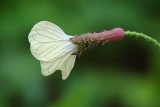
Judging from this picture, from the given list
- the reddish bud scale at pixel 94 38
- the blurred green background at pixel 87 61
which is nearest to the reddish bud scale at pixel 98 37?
the reddish bud scale at pixel 94 38

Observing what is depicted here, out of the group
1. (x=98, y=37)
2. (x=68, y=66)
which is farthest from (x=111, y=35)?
(x=68, y=66)

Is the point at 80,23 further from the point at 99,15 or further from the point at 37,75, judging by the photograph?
the point at 37,75

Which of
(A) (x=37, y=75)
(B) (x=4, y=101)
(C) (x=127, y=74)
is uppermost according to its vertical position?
(C) (x=127, y=74)

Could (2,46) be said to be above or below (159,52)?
below

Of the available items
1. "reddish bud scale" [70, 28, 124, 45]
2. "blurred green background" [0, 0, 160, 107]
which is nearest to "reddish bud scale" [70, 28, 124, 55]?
"reddish bud scale" [70, 28, 124, 45]

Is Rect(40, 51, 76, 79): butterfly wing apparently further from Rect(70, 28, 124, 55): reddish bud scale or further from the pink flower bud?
the pink flower bud

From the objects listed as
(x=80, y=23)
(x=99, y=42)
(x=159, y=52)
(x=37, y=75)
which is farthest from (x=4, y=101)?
(x=99, y=42)

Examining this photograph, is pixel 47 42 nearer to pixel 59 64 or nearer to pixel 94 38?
pixel 59 64

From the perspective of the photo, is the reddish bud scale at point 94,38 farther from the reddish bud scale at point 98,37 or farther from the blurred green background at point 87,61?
the blurred green background at point 87,61
